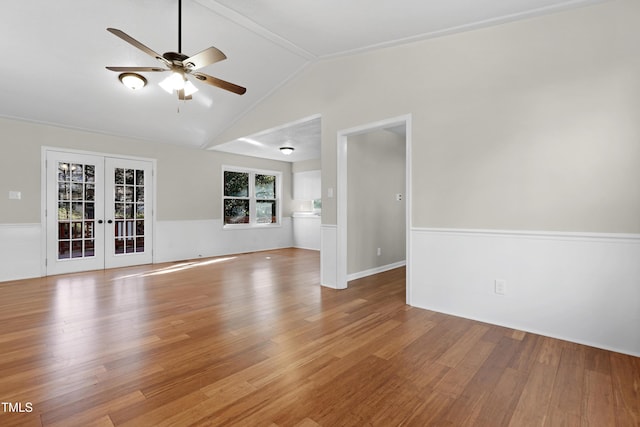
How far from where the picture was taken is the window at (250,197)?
7.54 metres

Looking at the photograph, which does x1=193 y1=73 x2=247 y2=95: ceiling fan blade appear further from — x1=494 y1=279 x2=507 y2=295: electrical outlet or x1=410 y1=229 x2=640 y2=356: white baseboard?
x1=494 y1=279 x2=507 y2=295: electrical outlet

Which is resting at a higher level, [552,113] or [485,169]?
[552,113]

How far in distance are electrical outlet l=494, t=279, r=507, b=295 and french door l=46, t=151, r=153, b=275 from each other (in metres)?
5.93

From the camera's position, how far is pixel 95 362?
7.24 ft

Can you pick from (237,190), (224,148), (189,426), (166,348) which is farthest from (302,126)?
(189,426)

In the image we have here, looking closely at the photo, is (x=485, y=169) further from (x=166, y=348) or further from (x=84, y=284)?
(x=84, y=284)

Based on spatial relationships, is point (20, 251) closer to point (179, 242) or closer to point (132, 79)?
point (179, 242)

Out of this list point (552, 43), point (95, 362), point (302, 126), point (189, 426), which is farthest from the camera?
point (302, 126)

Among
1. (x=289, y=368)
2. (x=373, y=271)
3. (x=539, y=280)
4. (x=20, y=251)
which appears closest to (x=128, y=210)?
(x=20, y=251)

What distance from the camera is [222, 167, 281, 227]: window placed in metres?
7.54

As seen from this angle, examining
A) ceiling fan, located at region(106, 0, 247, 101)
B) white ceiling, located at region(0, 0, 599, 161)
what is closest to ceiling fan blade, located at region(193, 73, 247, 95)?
ceiling fan, located at region(106, 0, 247, 101)

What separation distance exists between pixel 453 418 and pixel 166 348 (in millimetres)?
2053

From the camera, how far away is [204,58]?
8.41 ft

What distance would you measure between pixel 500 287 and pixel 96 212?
6196 mm
